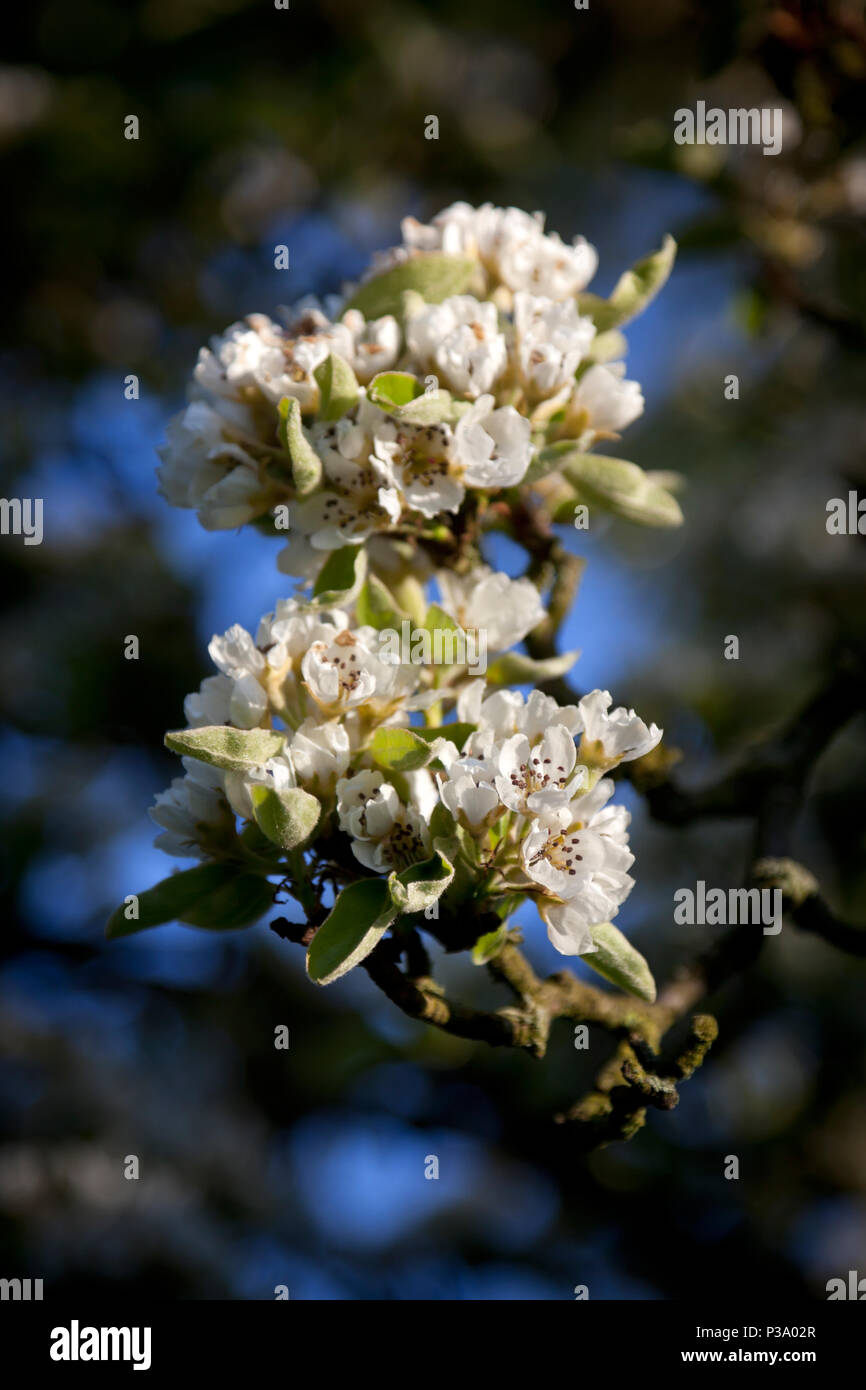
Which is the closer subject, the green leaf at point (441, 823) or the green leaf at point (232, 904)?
the green leaf at point (441, 823)

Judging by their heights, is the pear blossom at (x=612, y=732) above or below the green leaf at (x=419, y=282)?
below

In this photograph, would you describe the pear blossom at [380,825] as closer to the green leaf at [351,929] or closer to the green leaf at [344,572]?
the green leaf at [351,929]

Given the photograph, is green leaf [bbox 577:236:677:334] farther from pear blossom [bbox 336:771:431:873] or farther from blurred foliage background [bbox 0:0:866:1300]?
blurred foliage background [bbox 0:0:866:1300]

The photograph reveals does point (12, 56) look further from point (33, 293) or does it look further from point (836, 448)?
point (836, 448)

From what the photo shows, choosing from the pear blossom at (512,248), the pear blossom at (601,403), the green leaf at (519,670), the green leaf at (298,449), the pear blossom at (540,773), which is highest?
the pear blossom at (512,248)

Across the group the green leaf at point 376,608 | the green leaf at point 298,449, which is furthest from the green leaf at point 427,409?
the green leaf at point 376,608

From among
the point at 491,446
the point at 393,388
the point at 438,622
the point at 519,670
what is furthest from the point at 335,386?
the point at 519,670

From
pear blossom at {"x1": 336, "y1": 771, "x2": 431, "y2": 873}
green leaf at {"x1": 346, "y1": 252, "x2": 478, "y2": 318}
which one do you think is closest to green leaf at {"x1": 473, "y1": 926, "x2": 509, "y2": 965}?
pear blossom at {"x1": 336, "y1": 771, "x2": 431, "y2": 873}

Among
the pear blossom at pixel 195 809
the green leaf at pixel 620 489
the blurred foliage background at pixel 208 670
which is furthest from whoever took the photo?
the blurred foliage background at pixel 208 670

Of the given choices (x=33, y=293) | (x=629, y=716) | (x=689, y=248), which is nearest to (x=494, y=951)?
(x=629, y=716)

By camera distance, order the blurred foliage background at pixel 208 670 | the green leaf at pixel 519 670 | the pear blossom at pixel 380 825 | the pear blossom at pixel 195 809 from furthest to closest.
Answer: the blurred foliage background at pixel 208 670, the green leaf at pixel 519 670, the pear blossom at pixel 195 809, the pear blossom at pixel 380 825
